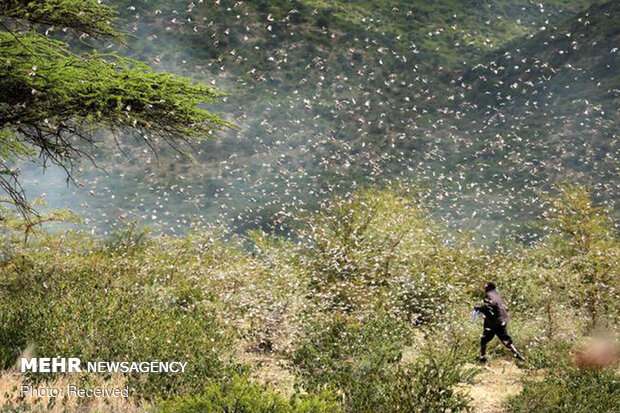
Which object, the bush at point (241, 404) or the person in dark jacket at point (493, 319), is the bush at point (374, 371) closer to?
the bush at point (241, 404)

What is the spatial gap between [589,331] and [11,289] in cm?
1072

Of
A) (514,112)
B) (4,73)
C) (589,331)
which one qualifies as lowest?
(514,112)

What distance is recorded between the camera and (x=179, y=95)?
11.7m

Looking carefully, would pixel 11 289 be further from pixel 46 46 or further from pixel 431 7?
pixel 431 7

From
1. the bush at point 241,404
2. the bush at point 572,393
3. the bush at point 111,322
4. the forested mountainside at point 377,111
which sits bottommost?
the forested mountainside at point 377,111

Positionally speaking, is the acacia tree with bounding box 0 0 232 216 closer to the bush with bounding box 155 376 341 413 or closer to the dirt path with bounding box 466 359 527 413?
the bush with bounding box 155 376 341 413

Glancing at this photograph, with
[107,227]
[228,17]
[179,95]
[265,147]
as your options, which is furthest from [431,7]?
[179,95]

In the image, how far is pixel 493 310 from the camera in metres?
13.4

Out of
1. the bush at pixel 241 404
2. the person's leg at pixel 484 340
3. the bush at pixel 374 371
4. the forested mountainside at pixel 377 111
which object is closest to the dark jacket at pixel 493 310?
the person's leg at pixel 484 340

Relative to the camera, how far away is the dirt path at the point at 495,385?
436 inches

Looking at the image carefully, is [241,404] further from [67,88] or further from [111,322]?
[67,88]

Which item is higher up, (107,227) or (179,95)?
(179,95)

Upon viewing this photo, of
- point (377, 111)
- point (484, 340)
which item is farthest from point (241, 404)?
point (377, 111)

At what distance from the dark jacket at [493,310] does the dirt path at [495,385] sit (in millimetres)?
849
